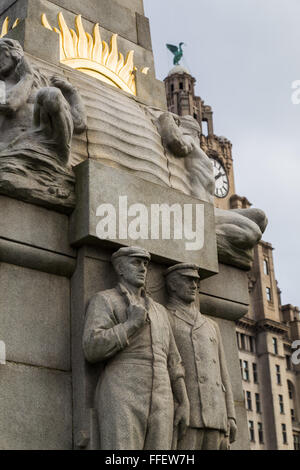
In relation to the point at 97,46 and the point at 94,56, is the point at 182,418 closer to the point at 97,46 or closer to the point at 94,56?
the point at 94,56

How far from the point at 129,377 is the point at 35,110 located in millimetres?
2631

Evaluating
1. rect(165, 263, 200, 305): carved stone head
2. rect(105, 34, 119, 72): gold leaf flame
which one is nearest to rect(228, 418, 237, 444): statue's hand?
rect(165, 263, 200, 305): carved stone head

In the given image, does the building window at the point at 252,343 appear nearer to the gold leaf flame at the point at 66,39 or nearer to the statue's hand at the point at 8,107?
the gold leaf flame at the point at 66,39

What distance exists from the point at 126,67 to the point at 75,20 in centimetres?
82

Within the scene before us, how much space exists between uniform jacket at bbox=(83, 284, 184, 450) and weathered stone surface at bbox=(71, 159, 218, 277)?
671 millimetres

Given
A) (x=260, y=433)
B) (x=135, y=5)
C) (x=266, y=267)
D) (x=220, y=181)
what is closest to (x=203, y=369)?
(x=135, y=5)

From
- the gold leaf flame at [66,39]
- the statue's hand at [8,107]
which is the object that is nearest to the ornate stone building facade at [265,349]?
the gold leaf flame at [66,39]

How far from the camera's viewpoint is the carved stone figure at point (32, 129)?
276 inches

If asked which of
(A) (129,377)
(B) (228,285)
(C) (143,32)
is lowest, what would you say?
(A) (129,377)

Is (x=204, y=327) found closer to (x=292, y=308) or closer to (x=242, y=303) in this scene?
(x=242, y=303)

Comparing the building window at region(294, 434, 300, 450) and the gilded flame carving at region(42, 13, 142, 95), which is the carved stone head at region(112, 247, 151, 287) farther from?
the building window at region(294, 434, 300, 450)

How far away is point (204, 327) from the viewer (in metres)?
7.40

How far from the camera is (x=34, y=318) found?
6773mm

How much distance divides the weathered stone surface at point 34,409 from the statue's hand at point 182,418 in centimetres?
91
